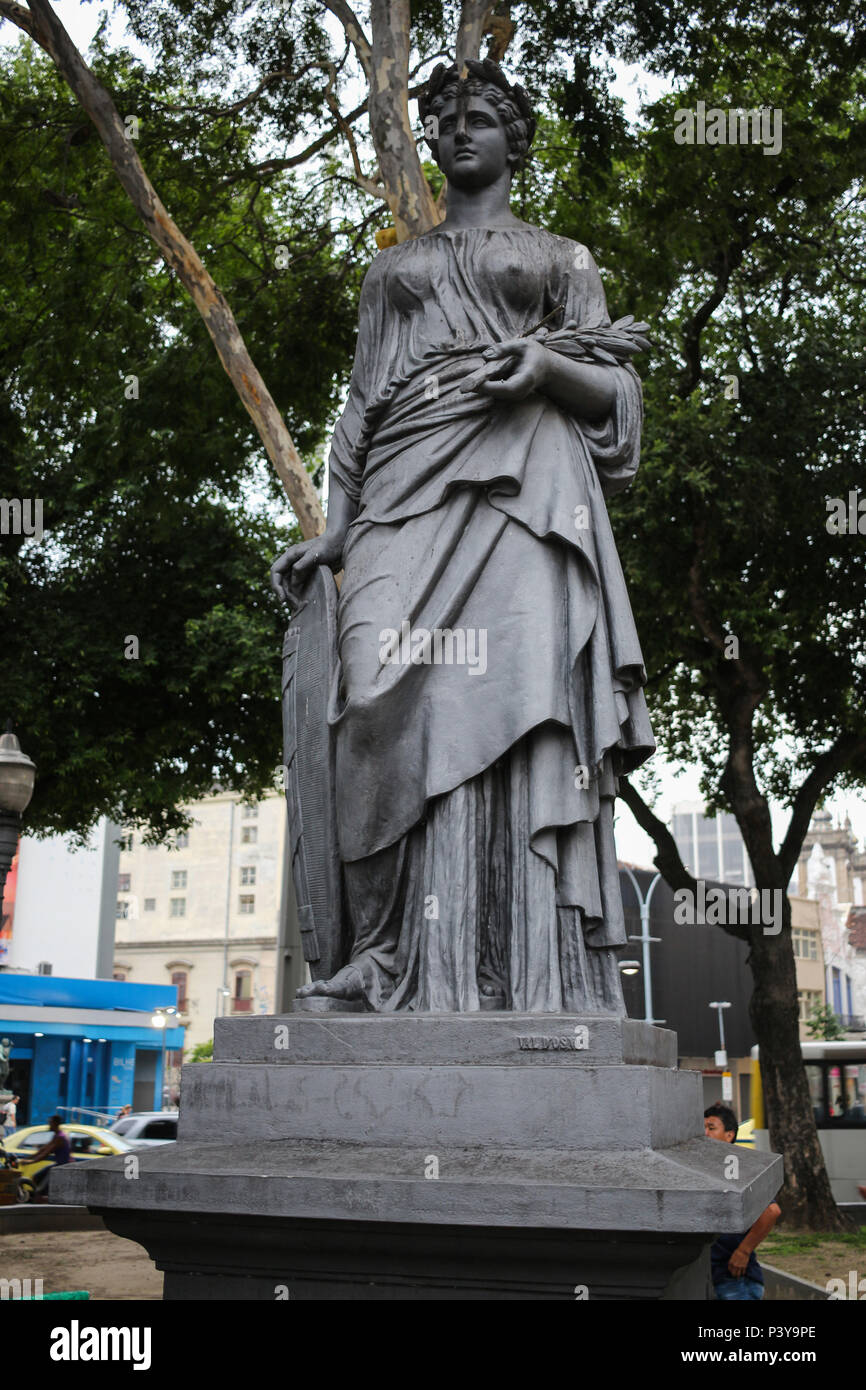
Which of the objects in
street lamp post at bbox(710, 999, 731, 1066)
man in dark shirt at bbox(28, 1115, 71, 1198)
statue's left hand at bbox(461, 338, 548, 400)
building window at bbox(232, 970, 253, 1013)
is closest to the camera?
statue's left hand at bbox(461, 338, 548, 400)

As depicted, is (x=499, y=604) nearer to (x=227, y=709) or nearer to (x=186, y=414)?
(x=186, y=414)

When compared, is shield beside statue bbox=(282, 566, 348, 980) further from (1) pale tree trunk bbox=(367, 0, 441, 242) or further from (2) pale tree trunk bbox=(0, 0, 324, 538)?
(2) pale tree trunk bbox=(0, 0, 324, 538)

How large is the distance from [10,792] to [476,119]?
8.41 metres

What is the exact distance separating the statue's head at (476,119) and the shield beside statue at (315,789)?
1.61 metres

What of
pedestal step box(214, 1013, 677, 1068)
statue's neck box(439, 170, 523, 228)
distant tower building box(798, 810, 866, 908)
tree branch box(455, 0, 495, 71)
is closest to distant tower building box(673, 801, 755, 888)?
distant tower building box(798, 810, 866, 908)

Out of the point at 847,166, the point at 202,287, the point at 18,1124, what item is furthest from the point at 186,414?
the point at 18,1124

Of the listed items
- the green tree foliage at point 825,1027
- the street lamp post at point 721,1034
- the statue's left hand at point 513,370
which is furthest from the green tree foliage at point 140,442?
the green tree foliage at point 825,1027

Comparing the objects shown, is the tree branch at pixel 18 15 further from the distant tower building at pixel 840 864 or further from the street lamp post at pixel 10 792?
the distant tower building at pixel 840 864

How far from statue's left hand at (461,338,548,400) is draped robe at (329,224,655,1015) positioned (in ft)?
0.38

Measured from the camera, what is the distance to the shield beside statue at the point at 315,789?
14.2 feet

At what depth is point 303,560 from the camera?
4699 mm

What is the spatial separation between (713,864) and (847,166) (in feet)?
443

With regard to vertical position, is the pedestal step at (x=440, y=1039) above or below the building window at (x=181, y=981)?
below

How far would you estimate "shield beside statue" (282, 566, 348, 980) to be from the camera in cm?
432
